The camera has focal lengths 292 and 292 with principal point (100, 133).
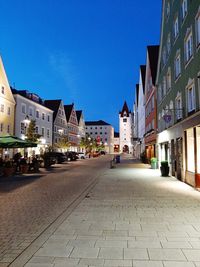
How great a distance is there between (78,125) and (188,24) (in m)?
73.0

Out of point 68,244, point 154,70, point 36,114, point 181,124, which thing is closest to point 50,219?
point 68,244

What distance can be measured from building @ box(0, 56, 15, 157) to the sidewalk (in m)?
31.0

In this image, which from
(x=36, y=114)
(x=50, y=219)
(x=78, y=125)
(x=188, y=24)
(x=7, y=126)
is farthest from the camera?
(x=78, y=125)

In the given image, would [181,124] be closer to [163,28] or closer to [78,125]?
[163,28]

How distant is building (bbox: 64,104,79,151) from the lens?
77.2m

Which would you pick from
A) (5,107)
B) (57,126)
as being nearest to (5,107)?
(5,107)

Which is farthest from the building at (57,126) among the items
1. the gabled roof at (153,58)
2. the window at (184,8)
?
the window at (184,8)

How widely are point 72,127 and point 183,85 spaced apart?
63.3 meters

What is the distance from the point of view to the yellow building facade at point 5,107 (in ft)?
129

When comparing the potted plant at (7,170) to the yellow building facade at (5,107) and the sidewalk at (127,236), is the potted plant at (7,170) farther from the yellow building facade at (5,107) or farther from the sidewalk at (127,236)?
the yellow building facade at (5,107)

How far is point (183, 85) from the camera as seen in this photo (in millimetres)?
18703

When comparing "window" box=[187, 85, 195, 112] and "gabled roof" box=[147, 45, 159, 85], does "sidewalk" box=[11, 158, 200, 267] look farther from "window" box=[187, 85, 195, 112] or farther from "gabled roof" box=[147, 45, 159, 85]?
Answer: "gabled roof" box=[147, 45, 159, 85]

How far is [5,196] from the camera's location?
13031 millimetres

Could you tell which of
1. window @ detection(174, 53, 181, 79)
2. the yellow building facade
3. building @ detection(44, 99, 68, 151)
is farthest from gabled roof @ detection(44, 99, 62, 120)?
window @ detection(174, 53, 181, 79)
